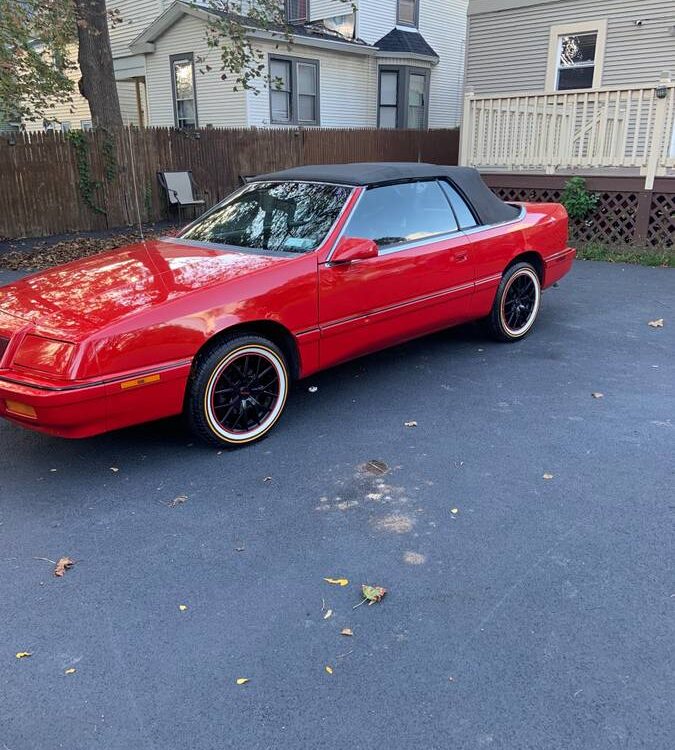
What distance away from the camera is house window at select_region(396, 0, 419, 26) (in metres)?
21.3

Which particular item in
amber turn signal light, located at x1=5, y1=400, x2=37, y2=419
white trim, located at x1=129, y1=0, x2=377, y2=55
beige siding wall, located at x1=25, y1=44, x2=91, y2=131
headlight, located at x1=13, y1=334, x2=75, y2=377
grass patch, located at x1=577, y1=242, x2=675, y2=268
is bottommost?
grass patch, located at x1=577, y1=242, x2=675, y2=268


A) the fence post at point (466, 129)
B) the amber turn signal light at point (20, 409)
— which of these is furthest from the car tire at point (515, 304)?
the fence post at point (466, 129)

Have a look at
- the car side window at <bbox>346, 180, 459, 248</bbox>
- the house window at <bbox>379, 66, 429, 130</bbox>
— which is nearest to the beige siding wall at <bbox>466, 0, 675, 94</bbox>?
the house window at <bbox>379, 66, 429, 130</bbox>

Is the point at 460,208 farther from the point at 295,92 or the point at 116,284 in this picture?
the point at 295,92

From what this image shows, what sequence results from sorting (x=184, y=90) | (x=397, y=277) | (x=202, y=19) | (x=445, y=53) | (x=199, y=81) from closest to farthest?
(x=397, y=277) < (x=202, y=19) < (x=199, y=81) < (x=184, y=90) < (x=445, y=53)

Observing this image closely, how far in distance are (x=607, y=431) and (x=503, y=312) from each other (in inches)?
73.3

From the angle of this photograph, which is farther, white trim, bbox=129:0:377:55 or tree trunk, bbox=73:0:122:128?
white trim, bbox=129:0:377:55

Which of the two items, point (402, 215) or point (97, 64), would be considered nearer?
point (402, 215)

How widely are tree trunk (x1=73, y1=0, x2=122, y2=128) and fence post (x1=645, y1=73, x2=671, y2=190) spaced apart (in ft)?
32.4

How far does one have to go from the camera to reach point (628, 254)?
9570 millimetres

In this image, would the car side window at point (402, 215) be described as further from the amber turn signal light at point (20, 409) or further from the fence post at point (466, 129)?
the fence post at point (466, 129)

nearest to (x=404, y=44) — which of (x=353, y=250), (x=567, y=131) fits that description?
(x=567, y=131)

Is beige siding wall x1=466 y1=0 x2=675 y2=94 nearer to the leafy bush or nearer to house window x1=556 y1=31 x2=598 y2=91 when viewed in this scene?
house window x1=556 y1=31 x2=598 y2=91

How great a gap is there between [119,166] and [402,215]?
34.5 feet
